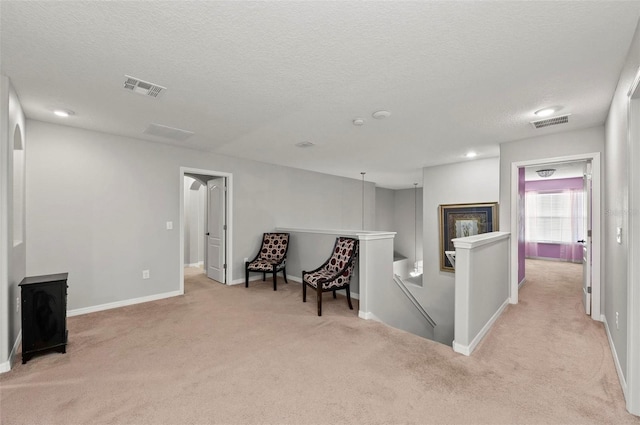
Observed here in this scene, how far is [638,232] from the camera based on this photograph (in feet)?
5.87

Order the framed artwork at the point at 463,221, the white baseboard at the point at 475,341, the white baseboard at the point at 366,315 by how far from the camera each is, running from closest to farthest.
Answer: the white baseboard at the point at 475,341
the white baseboard at the point at 366,315
the framed artwork at the point at 463,221

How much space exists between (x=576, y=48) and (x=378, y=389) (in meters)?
2.77

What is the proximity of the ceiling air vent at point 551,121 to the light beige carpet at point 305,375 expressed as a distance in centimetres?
241

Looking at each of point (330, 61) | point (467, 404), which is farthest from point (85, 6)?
point (467, 404)

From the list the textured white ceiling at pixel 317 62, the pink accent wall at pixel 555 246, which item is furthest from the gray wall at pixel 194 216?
the pink accent wall at pixel 555 246

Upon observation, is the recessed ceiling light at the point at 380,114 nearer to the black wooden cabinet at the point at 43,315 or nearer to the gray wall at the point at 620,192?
the gray wall at the point at 620,192

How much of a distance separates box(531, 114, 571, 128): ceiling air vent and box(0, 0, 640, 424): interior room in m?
0.05

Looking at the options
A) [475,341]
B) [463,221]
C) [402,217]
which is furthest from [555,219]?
[475,341]

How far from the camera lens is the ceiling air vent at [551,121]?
3292 mm

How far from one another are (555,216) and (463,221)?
4.71 m

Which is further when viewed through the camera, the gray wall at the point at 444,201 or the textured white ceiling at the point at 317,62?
the gray wall at the point at 444,201

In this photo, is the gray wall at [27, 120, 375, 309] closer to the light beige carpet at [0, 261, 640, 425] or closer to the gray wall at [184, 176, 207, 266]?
the light beige carpet at [0, 261, 640, 425]

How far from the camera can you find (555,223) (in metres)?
8.28

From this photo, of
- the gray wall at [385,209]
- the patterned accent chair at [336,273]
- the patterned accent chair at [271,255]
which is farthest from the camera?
the gray wall at [385,209]
